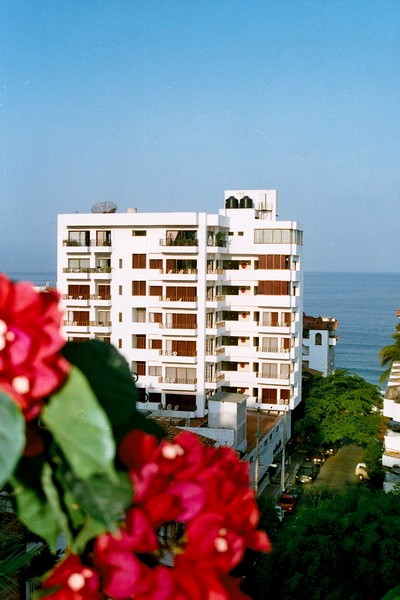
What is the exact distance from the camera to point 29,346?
960 millimetres

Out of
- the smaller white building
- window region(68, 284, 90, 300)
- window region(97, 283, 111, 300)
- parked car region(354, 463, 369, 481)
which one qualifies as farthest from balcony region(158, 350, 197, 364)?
the smaller white building

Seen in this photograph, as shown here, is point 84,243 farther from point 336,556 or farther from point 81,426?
point 81,426

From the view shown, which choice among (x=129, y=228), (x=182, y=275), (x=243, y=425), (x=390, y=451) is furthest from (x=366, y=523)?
(x=129, y=228)

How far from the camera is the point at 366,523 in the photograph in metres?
11.3

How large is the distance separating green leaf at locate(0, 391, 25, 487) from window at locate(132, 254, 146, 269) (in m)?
23.5

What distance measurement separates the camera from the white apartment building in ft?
77.7

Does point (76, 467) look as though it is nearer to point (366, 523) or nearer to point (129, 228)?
point (366, 523)

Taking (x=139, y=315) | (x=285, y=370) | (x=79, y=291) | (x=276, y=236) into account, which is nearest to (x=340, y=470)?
(x=285, y=370)

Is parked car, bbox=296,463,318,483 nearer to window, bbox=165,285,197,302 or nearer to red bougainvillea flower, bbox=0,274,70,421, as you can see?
window, bbox=165,285,197,302

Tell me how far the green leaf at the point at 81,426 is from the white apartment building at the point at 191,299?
73.2ft

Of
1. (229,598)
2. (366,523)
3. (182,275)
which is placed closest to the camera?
(229,598)

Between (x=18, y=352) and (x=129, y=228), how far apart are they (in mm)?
23820

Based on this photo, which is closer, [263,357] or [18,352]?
[18,352]

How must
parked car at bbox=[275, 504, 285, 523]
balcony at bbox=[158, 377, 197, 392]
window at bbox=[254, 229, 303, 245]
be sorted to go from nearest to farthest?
parked car at bbox=[275, 504, 285, 523] → balcony at bbox=[158, 377, 197, 392] → window at bbox=[254, 229, 303, 245]
